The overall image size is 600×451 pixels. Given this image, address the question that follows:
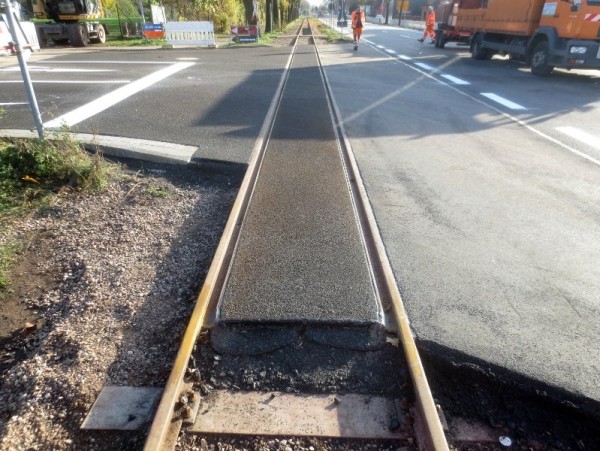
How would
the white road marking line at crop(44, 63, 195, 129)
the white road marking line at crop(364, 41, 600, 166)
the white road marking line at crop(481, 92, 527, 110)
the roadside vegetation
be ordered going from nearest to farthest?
the roadside vegetation → the white road marking line at crop(364, 41, 600, 166) → the white road marking line at crop(44, 63, 195, 129) → the white road marking line at crop(481, 92, 527, 110)

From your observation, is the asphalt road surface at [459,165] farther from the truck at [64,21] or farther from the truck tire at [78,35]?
the truck at [64,21]

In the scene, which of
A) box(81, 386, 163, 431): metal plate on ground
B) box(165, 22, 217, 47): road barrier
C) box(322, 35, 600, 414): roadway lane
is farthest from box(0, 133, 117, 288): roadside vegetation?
box(165, 22, 217, 47): road barrier

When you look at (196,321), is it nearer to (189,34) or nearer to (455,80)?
(455,80)

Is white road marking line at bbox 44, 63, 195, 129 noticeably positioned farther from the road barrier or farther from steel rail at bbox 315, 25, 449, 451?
the road barrier

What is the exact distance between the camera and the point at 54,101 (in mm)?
9281

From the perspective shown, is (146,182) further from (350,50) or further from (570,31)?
(350,50)

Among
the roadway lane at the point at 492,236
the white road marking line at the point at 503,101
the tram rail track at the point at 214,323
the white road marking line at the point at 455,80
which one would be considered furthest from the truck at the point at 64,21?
the tram rail track at the point at 214,323

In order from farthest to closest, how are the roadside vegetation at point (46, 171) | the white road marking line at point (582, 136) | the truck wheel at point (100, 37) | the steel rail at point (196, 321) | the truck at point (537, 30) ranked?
1. the truck wheel at point (100, 37)
2. the truck at point (537, 30)
3. the white road marking line at point (582, 136)
4. the roadside vegetation at point (46, 171)
5. the steel rail at point (196, 321)

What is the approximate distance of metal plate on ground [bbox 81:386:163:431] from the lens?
2.28m

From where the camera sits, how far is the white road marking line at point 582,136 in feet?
23.4

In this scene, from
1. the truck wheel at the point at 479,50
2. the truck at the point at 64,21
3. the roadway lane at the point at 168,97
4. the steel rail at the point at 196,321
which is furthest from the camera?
the truck at the point at 64,21

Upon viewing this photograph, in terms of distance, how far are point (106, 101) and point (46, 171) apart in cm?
483

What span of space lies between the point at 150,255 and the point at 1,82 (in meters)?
10.9

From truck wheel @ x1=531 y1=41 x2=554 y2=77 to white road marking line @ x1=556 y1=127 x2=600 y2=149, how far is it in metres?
6.81
